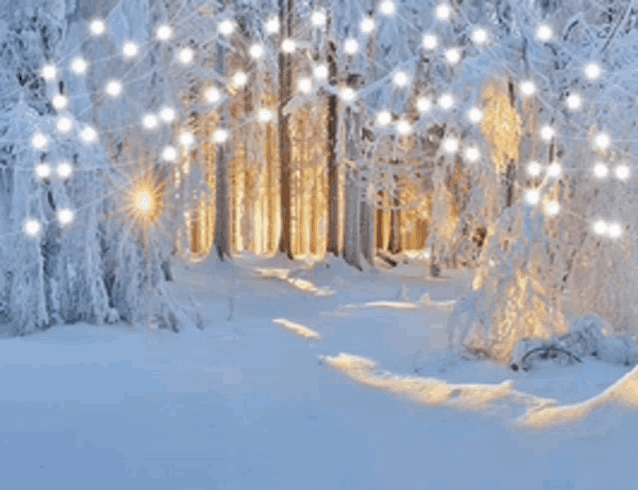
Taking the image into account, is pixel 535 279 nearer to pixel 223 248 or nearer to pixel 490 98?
pixel 490 98

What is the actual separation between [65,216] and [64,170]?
419 millimetres

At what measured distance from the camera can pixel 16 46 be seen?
8.39m

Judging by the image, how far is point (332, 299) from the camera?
14.1 meters

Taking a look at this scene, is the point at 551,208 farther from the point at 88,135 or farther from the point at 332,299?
the point at 332,299

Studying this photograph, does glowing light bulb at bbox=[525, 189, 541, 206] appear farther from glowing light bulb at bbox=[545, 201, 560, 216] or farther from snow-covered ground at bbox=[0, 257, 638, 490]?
snow-covered ground at bbox=[0, 257, 638, 490]

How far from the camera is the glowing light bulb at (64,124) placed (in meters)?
7.89

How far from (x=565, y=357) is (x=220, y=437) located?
306cm

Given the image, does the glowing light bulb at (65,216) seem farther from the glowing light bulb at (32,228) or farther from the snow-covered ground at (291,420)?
the snow-covered ground at (291,420)

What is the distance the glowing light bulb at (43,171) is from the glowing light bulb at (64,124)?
374 mm

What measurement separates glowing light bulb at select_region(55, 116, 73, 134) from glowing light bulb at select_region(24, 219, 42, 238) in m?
0.91

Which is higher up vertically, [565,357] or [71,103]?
[71,103]

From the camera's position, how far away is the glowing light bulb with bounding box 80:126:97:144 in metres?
8.02

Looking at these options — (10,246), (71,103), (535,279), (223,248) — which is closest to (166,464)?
(535,279)

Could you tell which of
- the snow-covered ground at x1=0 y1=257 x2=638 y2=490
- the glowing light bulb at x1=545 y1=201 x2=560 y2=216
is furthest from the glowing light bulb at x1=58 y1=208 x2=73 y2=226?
the glowing light bulb at x1=545 y1=201 x2=560 y2=216
